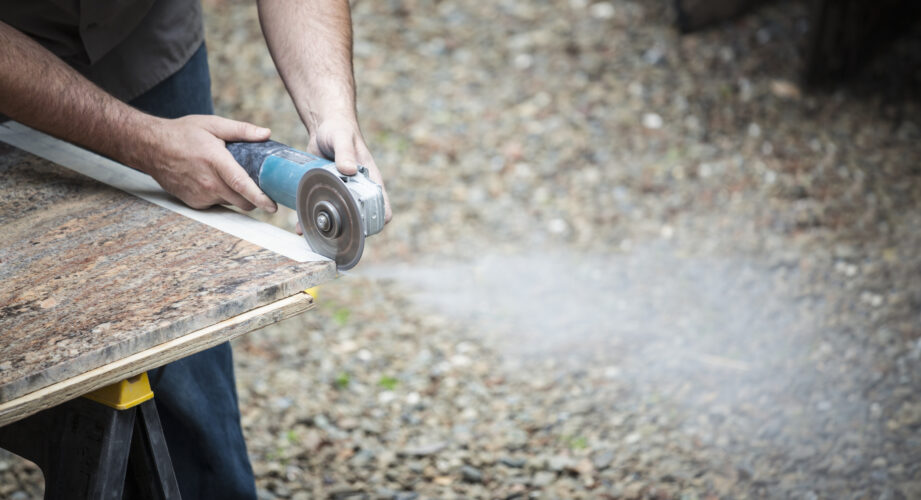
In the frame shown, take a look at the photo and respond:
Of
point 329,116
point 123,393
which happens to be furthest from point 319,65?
point 123,393

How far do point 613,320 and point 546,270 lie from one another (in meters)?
0.38

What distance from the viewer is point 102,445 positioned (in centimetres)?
113

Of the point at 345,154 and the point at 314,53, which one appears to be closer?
the point at 345,154

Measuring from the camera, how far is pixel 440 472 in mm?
2242

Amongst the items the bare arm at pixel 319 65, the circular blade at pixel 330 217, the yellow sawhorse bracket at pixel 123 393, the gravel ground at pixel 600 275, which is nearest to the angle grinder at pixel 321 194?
the circular blade at pixel 330 217

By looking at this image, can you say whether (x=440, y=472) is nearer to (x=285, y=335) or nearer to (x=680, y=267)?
(x=285, y=335)

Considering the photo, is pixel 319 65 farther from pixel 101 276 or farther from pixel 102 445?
pixel 102 445

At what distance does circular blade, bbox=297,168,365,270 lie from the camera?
1.22m

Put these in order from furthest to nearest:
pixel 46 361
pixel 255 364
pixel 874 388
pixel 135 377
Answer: pixel 255 364, pixel 874 388, pixel 135 377, pixel 46 361

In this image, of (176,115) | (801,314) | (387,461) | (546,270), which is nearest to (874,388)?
(801,314)

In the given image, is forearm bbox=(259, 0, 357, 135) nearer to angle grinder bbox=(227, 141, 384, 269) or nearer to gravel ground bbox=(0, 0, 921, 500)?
angle grinder bbox=(227, 141, 384, 269)

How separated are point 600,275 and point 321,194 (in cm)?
196

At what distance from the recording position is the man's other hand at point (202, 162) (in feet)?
4.33

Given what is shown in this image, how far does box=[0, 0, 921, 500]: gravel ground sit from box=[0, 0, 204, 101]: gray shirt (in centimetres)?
111
